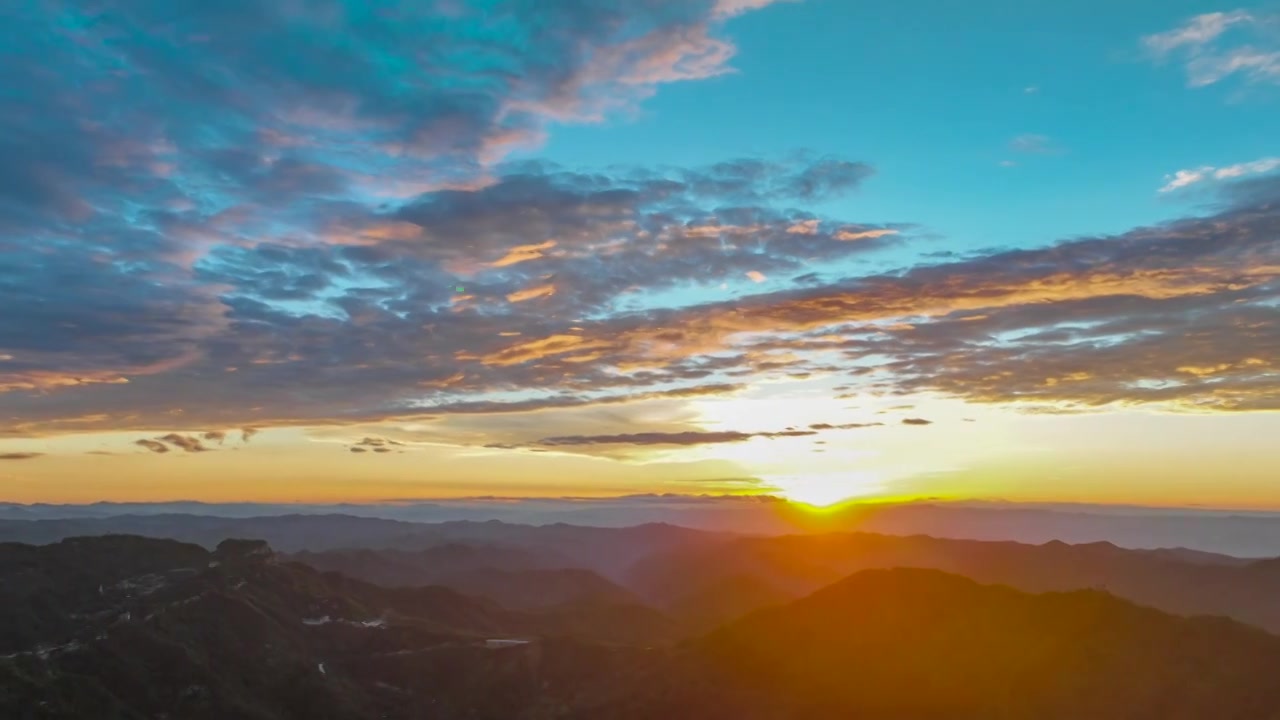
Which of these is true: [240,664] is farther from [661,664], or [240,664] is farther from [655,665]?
[661,664]

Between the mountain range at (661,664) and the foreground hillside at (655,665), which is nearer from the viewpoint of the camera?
the foreground hillside at (655,665)

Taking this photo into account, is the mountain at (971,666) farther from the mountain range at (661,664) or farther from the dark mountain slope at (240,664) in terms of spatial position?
the dark mountain slope at (240,664)

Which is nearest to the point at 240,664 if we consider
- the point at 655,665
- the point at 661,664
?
the point at 655,665

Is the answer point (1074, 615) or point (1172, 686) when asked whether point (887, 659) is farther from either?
point (1172, 686)

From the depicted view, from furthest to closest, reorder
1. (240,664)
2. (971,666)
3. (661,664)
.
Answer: (661,664) → (240,664) → (971,666)

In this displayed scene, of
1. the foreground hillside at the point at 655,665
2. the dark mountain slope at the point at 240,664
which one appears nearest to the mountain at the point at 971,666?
the foreground hillside at the point at 655,665

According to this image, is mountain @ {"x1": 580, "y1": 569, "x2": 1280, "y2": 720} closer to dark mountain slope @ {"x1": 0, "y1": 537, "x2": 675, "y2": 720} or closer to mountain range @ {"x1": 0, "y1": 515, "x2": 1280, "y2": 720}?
mountain range @ {"x1": 0, "y1": 515, "x2": 1280, "y2": 720}

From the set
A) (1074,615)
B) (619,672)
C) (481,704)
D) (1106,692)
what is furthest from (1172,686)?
(481,704)

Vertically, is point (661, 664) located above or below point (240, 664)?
below
